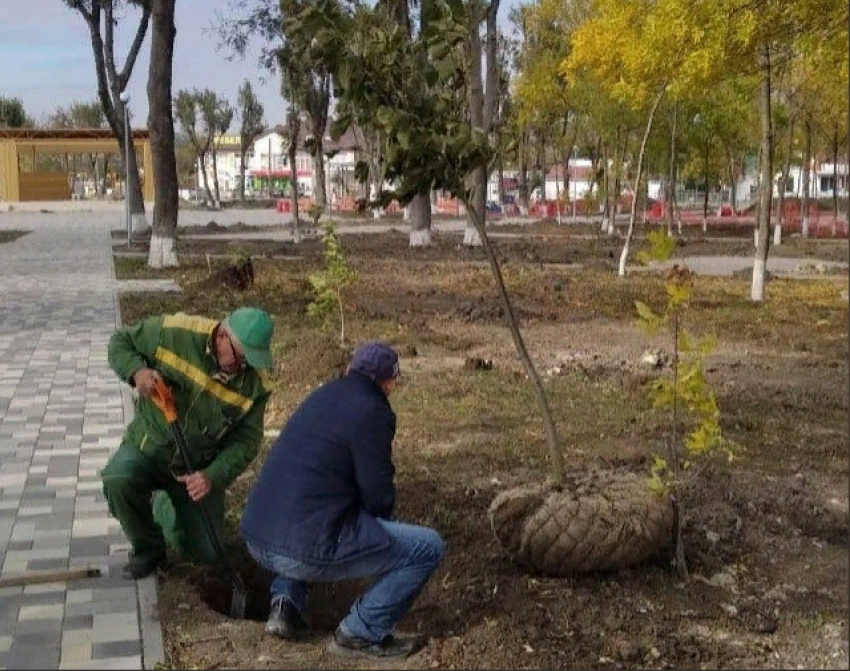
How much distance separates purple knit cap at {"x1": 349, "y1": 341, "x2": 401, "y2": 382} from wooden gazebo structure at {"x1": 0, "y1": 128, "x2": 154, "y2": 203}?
52995mm

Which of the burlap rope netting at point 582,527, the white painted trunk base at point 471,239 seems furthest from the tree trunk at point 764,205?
the white painted trunk base at point 471,239

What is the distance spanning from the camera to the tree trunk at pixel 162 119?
19.8 metres

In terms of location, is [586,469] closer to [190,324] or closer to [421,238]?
[190,324]

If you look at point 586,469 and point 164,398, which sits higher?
point 164,398

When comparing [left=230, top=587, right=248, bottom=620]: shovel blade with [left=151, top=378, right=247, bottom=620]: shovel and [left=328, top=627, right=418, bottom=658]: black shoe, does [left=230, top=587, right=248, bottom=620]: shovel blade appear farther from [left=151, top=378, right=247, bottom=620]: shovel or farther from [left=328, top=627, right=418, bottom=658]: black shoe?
[left=328, top=627, right=418, bottom=658]: black shoe

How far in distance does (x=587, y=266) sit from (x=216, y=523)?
56.6 ft

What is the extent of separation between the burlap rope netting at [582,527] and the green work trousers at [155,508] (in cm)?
123

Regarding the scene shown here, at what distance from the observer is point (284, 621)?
4.25 metres

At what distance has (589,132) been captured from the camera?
41000mm

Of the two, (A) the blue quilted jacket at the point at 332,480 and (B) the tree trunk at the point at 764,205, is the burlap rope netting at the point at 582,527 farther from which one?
(B) the tree trunk at the point at 764,205

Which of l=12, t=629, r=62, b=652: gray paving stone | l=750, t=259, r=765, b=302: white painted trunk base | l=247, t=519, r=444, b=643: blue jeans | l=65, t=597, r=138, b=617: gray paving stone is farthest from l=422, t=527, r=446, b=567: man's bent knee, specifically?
l=750, t=259, r=765, b=302: white painted trunk base

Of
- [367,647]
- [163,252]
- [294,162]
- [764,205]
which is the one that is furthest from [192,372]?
[294,162]

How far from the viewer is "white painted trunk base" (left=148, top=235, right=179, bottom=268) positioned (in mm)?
20359

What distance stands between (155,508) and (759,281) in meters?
12.1
